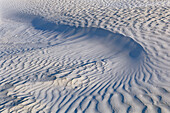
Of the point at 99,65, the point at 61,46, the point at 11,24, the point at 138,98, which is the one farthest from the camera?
the point at 11,24

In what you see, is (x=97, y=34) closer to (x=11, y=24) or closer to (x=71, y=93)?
(x=71, y=93)

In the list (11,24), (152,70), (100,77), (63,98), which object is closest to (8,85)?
(63,98)

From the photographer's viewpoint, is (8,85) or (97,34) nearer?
(8,85)

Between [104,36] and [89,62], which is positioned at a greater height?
[104,36]

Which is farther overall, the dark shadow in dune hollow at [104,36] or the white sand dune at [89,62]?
the dark shadow in dune hollow at [104,36]

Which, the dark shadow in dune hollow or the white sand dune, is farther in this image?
the dark shadow in dune hollow

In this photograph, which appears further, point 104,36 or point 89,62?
point 104,36
